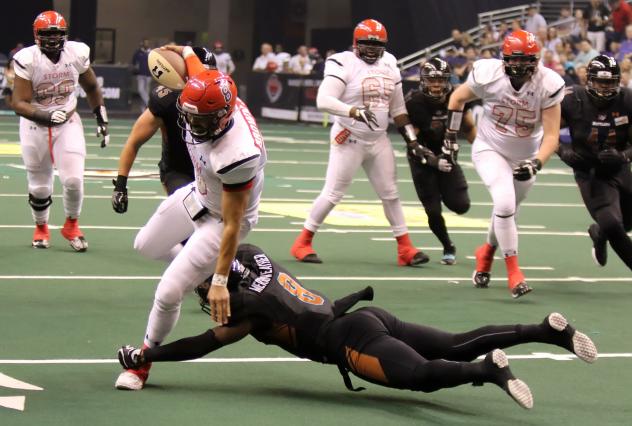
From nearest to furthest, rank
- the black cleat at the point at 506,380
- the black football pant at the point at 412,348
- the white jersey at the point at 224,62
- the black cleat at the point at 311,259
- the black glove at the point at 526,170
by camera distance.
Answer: the black cleat at the point at 506,380 < the black football pant at the point at 412,348 < the black glove at the point at 526,170 < the black cleat at the point at 311,259 < the white jersey at the point at 224,62

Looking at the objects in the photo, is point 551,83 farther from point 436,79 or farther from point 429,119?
point 429,119

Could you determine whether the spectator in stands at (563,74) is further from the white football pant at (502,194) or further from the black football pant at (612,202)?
the white football pant at (502,194)

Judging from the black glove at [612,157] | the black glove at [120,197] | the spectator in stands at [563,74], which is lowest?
the spectator in stands at [563,74]

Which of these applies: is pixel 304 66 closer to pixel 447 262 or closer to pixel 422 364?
pixel 447 262

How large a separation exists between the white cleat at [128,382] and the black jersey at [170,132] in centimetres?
247

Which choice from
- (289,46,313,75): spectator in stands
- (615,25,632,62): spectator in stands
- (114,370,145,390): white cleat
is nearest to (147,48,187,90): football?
(114,370,145,390): white cleat

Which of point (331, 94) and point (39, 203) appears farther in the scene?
point (39, 203)

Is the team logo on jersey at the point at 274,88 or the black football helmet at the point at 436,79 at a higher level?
the black football helmet at the point at 436,79

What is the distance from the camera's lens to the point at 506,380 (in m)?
5.65

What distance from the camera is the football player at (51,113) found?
421 inches

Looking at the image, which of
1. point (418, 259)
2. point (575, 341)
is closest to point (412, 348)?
point (575, 341)

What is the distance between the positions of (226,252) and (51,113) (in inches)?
197

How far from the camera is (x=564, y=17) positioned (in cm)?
2888

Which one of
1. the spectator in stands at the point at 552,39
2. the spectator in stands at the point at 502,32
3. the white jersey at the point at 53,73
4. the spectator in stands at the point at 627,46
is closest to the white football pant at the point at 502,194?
the white jersey at the point at 53,73
